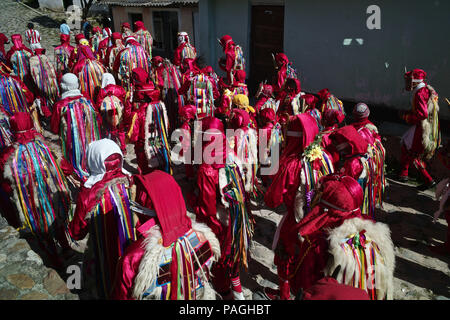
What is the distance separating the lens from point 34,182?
10.9ft

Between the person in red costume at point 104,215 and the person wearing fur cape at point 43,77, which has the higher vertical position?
the person wearing fur cape at point 43,77

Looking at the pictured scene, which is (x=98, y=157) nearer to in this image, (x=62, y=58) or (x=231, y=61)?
(x=231, y=61)

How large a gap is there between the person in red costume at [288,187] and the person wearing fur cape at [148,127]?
7.53ft

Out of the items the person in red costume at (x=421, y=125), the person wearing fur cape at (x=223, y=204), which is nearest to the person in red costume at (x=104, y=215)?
the person wearing fur cape at (x=223, y=204)

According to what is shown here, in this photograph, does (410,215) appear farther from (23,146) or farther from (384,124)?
(23,146)

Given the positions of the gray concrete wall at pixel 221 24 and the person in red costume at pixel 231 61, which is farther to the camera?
the gray concrete wall at pixel 221 24

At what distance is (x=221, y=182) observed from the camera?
3.16 m

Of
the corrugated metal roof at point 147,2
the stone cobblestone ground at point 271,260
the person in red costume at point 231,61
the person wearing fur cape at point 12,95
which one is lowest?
the stone cobblestone ground at point 271,260

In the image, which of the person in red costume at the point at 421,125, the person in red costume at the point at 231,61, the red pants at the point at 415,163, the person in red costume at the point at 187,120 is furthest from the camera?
the person in red costume at the point at 231,61

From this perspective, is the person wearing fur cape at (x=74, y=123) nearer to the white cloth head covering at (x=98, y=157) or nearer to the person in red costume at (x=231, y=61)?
the white cloth head covering at (x=98, y=157)

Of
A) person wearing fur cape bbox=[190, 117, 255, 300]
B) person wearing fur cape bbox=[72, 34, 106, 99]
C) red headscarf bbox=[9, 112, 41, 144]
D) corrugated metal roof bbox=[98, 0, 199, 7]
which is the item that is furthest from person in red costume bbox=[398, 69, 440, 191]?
corrugated metal roof bbox=[98, 0, 199, 7]

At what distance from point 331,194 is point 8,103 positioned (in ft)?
20.5

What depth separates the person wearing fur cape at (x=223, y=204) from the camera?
3.18 m

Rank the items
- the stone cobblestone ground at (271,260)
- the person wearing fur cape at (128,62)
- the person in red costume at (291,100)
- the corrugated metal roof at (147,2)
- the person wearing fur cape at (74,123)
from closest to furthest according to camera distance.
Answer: the stone cobblestone ground at (271,260)
the person wearing fur cape at (74,123)
the person in red costume at (291,100)
the person wearing fur cape at (128,62)
the corrugated metal roof at (147,2)
